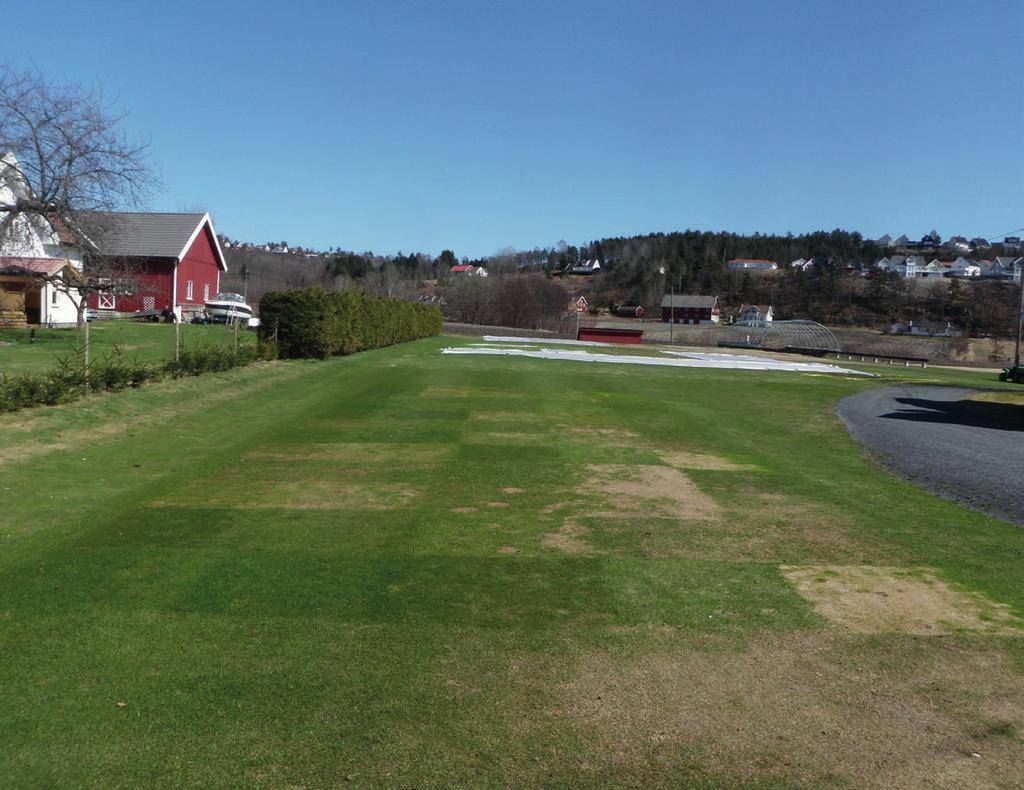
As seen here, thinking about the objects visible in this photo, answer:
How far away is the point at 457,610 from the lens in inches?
258

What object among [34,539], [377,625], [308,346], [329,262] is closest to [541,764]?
[377,625]

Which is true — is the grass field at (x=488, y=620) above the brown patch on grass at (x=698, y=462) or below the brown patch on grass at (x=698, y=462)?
above

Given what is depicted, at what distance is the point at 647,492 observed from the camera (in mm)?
11117

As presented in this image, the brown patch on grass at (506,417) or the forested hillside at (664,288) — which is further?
the forested hillside at (664,288)

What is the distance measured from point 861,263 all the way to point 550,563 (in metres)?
190

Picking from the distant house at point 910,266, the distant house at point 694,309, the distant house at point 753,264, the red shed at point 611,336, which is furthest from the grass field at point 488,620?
the distant house at point 910,266

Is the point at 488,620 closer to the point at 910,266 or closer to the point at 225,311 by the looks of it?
the point at 225,311

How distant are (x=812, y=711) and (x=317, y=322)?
1010 inches

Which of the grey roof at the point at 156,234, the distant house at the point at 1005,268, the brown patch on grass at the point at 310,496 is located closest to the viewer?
the brown patch on grass at the point at 310,496

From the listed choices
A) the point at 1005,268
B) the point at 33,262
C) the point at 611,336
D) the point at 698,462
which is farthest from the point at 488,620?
the point at 1005,268

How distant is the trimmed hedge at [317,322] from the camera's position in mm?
28391

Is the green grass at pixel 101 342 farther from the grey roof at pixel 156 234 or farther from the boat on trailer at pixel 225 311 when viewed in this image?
the grey roof at pixel 156 234

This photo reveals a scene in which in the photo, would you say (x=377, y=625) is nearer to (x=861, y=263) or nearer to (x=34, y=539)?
(x=34, y=539)

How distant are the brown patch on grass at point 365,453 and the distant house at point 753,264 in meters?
158
